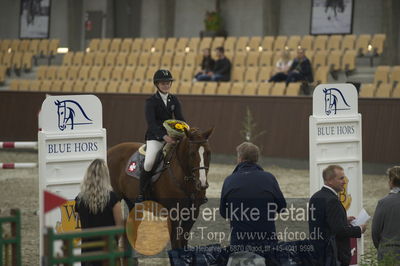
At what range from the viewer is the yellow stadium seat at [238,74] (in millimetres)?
27141

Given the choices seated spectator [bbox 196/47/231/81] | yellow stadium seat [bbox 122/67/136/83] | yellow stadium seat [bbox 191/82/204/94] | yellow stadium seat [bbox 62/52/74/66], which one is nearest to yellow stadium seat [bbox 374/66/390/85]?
seated spectator [bbox 196/47/231/81]

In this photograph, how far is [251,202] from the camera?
891cm

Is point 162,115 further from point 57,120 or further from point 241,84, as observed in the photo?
point 241,84

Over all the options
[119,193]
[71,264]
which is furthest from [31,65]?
[71,264]

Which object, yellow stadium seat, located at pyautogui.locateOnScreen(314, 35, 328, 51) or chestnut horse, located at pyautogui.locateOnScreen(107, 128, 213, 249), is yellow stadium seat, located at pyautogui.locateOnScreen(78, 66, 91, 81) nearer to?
yellow stadium seat, located at pyautogui.locateOnScreen(314, 35, 328, 51)

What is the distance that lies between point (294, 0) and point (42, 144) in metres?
22.6

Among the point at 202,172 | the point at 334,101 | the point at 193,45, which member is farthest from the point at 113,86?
the point at 334,101

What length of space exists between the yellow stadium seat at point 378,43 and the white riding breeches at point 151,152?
16034 mm

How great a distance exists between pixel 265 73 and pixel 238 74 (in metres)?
1.01

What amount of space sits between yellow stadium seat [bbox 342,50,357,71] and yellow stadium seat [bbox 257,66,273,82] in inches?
80.7

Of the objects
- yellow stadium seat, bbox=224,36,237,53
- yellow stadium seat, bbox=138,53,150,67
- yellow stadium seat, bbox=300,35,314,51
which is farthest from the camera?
yellow stadium seat, bbox=138,53,150,67

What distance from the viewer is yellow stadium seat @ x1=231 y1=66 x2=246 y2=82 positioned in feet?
89.0

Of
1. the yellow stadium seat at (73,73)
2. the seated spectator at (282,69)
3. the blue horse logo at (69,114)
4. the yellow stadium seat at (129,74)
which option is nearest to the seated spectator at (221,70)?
the seated spectator at (282,69)

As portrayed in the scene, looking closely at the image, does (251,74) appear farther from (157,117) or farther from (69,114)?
(69,114)
